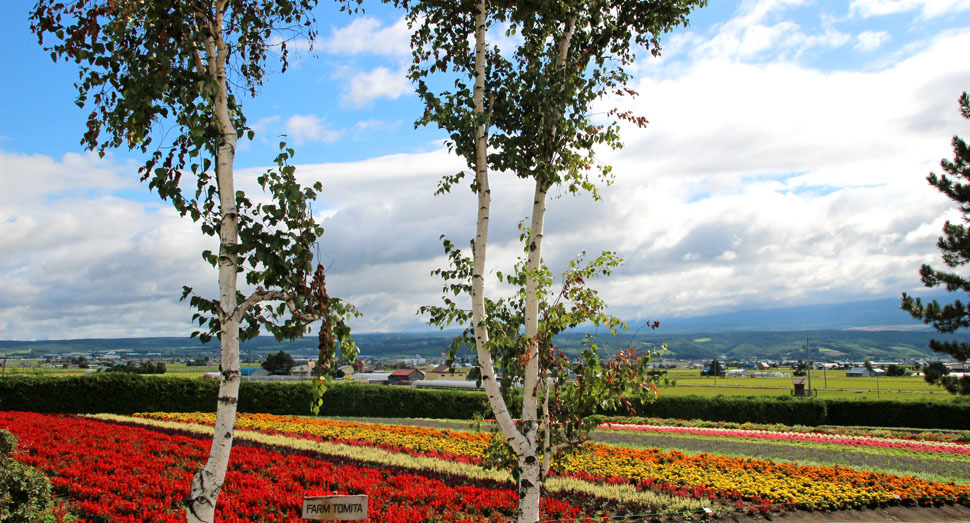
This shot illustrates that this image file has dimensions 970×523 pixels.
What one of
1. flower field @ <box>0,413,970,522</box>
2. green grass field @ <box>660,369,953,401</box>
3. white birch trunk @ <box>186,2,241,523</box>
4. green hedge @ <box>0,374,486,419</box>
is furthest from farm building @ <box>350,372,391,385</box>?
white birch trunk @ <box>186,2,241,523</box>

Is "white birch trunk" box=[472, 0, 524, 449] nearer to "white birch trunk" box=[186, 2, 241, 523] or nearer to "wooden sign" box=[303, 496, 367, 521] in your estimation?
"wooden sign" box=[303, 496, 367, 521]

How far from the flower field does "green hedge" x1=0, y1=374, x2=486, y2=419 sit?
795cm

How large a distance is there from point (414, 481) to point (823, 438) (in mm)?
15918

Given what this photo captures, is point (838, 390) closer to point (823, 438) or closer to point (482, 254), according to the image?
point (823, 438)

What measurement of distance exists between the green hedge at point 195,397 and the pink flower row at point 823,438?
22.1 feet

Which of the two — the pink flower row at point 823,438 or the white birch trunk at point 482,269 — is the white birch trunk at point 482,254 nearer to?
the white birch trunk at point 482,269

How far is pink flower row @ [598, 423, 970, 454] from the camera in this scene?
17844mm

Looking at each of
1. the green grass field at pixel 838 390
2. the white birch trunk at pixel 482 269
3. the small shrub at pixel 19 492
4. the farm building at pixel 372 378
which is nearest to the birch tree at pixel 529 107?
the white birch trunk at pixel 482 269

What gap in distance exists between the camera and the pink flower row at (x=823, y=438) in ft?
58.5

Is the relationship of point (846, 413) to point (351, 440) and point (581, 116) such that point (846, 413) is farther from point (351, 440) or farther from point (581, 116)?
point (581, 116)

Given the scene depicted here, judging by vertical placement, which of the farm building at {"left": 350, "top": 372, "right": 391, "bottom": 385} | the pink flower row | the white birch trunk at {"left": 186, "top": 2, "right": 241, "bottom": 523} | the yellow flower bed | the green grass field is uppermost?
the white birch trunk at {"left": 186, "top": 2, "right": 241, "bottom": 523}

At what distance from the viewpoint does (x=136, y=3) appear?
420 cm

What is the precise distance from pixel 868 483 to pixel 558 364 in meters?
8.39

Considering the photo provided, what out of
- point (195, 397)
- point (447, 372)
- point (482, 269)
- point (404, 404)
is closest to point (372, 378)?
point (404, 404)
